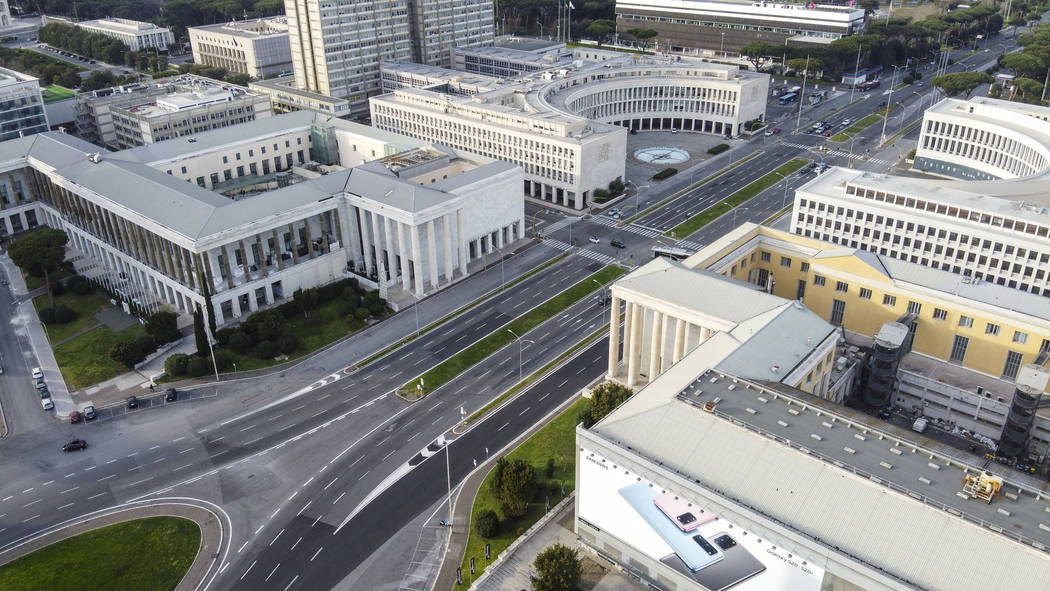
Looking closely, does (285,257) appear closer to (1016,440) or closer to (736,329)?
(736,329)

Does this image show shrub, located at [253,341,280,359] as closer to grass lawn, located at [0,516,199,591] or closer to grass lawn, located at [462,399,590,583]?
grass lawn, located at [0,516,199,591]

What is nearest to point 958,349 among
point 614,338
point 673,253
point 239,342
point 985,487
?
point 985,487

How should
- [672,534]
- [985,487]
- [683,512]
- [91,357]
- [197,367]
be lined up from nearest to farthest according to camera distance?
[985,487] < [683,512] < [672,534] < [197,367] < [91,357]

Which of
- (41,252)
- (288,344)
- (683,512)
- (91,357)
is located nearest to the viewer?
(683,512)

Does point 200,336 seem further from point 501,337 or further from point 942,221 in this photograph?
point 942,221

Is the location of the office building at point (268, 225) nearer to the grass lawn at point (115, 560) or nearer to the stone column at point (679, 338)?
the grass lawn at point (115, 560)

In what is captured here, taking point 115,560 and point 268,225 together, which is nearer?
point 115,560
